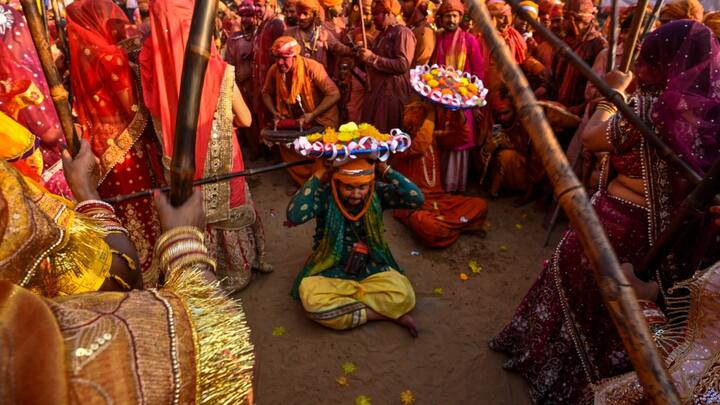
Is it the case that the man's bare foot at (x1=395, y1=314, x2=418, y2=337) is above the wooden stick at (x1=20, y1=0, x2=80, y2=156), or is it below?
below

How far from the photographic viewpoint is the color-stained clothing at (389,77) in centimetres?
588

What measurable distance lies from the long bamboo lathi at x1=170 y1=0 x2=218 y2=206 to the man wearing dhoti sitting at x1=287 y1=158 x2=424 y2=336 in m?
2.28

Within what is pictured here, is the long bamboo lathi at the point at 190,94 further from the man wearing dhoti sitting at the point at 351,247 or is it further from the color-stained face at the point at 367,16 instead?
the color-stained face at the point at 367,16

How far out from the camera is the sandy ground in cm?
329

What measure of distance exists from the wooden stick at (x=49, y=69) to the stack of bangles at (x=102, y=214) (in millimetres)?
362

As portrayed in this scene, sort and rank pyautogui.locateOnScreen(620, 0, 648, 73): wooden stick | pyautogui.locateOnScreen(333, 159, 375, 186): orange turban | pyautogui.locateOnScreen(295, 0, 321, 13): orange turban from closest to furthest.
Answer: pyautogui.locateOnScreen(620, 0, 648, 73): wooden stick
pyautogui.locateOnScreen(333, 159, 375, 186): orange turban
pyautogui.locateOnScreen(295, 0, 321, 13): orange turban

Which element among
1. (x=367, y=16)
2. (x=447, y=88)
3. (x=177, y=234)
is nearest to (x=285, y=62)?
(x=447, y=88)

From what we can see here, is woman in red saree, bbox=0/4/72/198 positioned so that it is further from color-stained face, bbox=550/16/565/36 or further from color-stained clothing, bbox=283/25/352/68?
color-stained face, bbox=550/16/565/36

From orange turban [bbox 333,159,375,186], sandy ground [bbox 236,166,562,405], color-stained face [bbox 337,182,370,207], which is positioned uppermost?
orange turban [bbox 333,159,375,186]

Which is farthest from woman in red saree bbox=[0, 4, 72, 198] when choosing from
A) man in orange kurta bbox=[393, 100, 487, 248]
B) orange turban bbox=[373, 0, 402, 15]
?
orange turban bbox=[373, 0, 402, 15]

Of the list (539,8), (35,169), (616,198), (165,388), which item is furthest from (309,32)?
(165,388)

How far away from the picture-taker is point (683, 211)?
1595 mm

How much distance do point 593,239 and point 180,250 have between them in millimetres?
1132

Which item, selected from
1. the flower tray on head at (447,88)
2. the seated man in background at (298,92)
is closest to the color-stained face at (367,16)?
the seated man in background at (298,92)
